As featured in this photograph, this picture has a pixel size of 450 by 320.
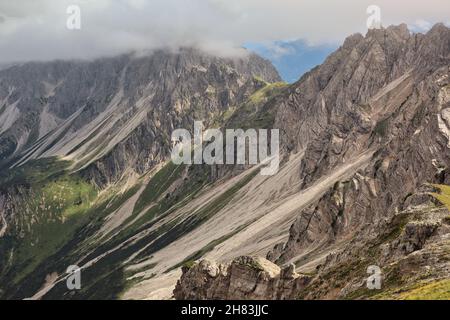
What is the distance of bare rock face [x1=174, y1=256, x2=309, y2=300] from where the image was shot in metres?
99.4

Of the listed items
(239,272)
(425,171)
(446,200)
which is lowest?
(239,272)

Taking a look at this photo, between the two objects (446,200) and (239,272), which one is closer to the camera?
(446,200)

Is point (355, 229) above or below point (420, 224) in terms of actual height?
above

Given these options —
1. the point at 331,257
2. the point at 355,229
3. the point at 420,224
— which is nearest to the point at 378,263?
the point at 420,224

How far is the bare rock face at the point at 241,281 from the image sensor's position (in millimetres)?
99375

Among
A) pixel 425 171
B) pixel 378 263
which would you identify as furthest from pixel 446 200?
pixel 425 171

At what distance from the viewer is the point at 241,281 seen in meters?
112

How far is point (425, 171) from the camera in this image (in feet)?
634
